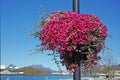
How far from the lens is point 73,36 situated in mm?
4609

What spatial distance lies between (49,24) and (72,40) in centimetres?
43

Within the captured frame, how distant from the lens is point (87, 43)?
4637mm

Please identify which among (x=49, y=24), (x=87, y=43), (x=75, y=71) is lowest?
(x=75, y=71)

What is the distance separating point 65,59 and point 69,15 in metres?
0.62

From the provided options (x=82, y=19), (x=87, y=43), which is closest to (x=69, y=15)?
(x=82, y=19)

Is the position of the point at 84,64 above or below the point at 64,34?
below

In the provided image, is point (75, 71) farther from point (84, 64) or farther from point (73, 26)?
point (73, 26)

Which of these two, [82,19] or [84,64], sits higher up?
[82,19]

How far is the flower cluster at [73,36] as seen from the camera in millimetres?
4625

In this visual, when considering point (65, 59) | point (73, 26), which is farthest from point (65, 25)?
point (65, 59)

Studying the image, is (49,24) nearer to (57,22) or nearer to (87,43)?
(57,22)

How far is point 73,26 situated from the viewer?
15.3 ft

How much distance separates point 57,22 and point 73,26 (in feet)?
0.84

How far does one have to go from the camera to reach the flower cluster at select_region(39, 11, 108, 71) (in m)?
4.62
